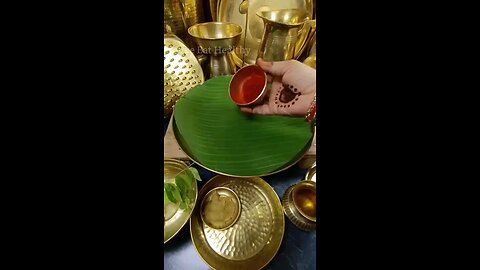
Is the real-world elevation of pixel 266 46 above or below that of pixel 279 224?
above

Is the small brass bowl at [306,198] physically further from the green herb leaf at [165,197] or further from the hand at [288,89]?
the green herb leaf at [165,197]

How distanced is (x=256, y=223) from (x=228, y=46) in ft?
1.66

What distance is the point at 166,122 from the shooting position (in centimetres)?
122

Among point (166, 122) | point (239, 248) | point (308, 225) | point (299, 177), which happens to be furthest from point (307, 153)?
point (166, 122)

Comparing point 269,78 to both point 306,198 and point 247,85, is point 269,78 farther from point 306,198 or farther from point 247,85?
point 306,198

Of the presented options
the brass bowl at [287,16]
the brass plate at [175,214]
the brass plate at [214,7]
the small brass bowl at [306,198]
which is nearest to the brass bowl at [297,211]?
the small brass bowl at [306,198]

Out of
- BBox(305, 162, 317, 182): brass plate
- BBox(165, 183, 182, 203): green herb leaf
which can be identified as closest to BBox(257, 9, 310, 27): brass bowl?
BBox(305, 162, 317, 182): brass plate

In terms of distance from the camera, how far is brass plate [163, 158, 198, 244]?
1074 mm

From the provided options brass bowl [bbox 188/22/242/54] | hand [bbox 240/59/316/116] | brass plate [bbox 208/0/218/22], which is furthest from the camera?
brass plate [bbox 208/0/218/22]

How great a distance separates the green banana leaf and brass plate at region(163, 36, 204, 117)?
0.08 meters

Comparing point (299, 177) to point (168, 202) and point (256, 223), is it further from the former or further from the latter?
point (168, 202)

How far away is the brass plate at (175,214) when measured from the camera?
3.52 feet

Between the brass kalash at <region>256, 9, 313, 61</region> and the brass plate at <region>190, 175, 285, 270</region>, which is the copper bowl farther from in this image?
the brass plate at <region>190, 175, 285, 270</region>

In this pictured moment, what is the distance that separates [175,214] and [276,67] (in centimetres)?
48
